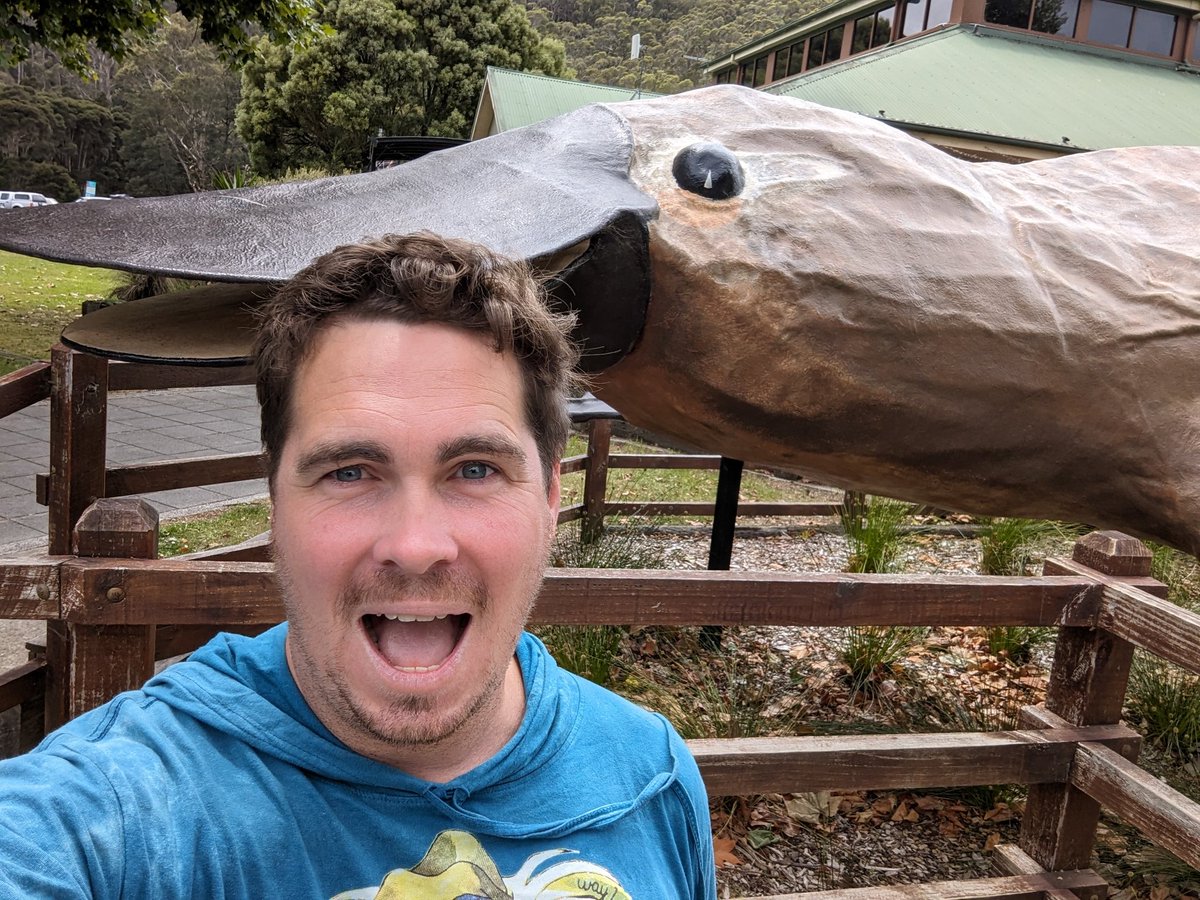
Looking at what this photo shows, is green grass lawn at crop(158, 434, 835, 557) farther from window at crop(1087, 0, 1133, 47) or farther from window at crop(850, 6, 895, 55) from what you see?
window at crop(1087, 0, 1133, 47)

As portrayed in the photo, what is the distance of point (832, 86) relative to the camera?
1402 cm

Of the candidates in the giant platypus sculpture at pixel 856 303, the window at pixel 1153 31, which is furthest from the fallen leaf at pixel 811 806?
the window at pixel 1153 31

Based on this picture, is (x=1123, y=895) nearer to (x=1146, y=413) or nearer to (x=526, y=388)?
(x=1146, y=413)

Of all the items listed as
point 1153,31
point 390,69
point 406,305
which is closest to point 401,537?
point 406,305

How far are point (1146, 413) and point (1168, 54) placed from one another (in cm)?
1904

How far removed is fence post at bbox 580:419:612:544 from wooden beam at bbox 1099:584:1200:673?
341cm

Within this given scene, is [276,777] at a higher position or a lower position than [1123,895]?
higher

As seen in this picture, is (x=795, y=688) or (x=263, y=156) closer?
(x=795, y=688)

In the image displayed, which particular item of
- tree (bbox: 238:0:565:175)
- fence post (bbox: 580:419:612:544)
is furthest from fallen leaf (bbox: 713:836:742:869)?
tree (bbox: 238:0:565:175)

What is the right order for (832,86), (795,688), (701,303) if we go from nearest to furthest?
1. (701,303)
2. (795,688)
3. (832,86)

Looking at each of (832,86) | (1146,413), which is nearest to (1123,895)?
(1146,413)

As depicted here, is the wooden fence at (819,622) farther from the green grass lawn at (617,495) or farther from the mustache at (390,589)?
the green grass lawn at (617,495)

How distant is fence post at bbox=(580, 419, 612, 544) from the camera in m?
5.74

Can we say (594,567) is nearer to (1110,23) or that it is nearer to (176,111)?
(1110,23)
